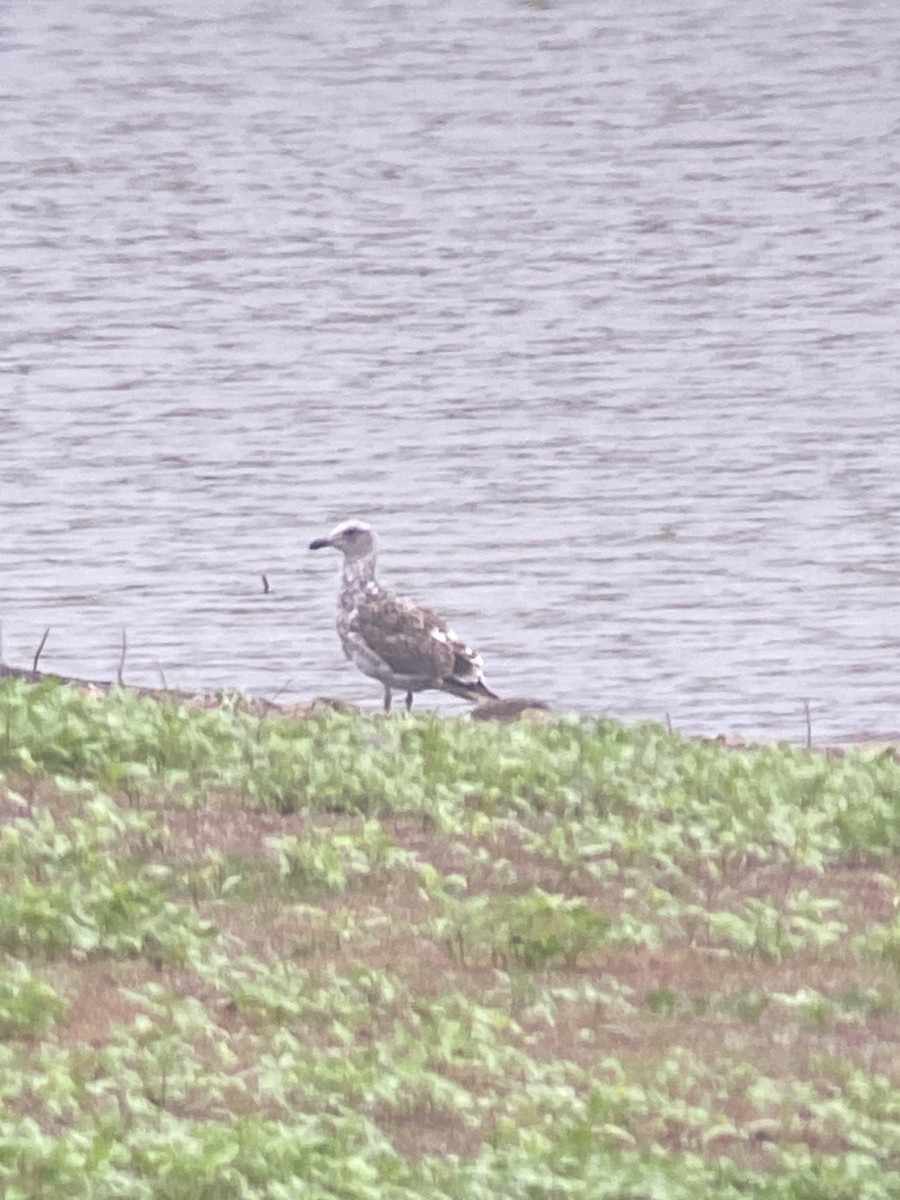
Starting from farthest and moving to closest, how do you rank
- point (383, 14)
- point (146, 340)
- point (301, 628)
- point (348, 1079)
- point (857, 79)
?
point (383, 14), point (857, 79), point (146, 340), point (301, 628), point (348, 1079)

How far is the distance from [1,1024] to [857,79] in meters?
38.5

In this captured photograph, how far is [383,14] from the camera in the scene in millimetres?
51312

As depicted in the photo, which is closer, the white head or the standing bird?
the standing bird

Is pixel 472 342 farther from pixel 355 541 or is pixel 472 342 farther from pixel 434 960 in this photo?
pixel 434 960

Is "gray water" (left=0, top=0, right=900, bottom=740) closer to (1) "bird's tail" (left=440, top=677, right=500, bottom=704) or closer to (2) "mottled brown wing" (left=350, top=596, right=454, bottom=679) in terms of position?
(1) "bird's tail" (left=440, top=677, right=500, bottom=704)

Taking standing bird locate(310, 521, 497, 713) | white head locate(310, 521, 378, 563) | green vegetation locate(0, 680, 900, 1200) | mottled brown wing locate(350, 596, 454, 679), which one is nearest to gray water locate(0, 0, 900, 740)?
white head locate(310, 521, 378, 563)

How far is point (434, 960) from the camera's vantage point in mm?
10523

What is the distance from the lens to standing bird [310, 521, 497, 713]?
17.6m

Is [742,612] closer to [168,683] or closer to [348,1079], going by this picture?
[168,683]

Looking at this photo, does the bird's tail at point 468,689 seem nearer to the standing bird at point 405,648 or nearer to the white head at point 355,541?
the standing bird at point 405,648

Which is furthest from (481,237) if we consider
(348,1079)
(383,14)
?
(348,1079)

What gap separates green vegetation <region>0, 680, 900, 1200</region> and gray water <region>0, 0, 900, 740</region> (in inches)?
221

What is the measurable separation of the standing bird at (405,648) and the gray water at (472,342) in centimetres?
114

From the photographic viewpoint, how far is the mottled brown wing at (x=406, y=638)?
17625 millimetres
